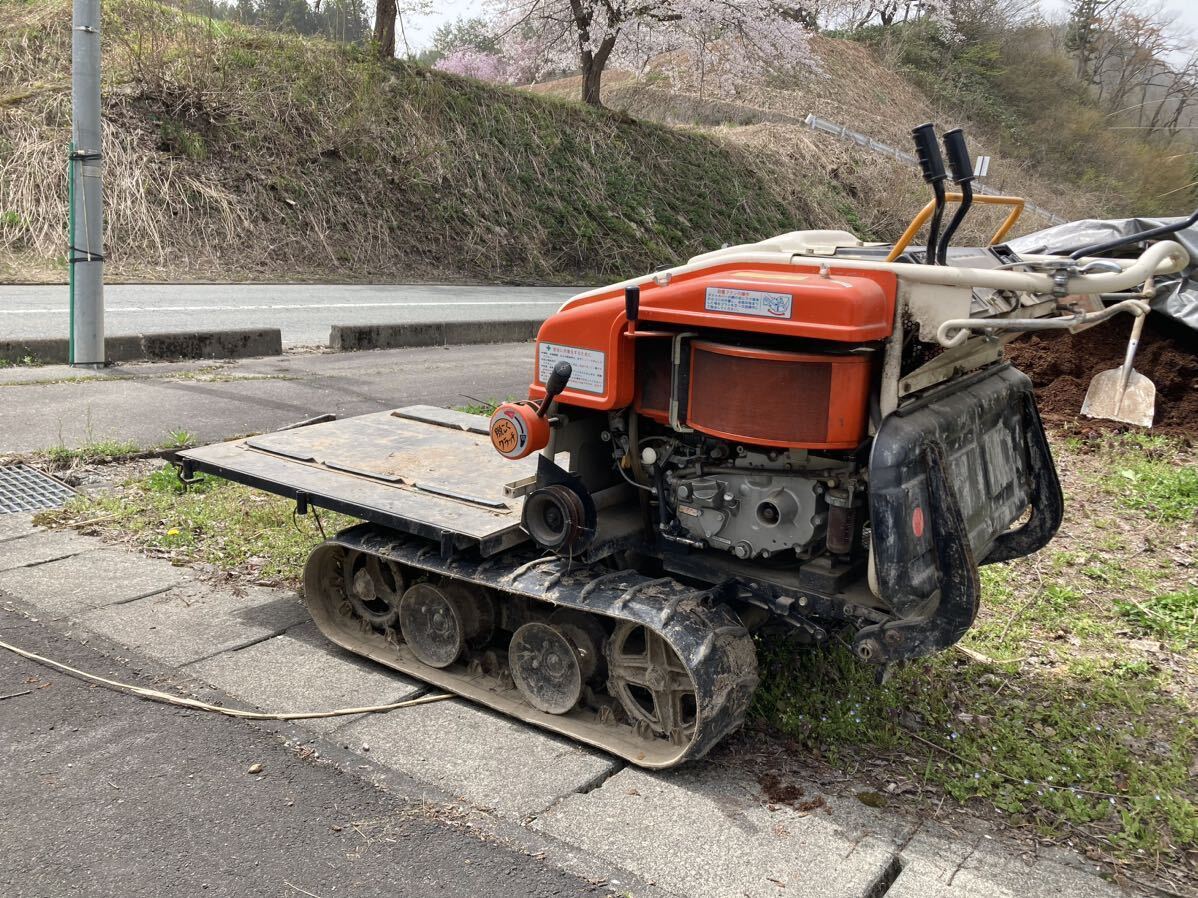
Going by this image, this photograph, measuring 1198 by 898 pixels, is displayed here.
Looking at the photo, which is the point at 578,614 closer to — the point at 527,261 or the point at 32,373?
the point at 32,373

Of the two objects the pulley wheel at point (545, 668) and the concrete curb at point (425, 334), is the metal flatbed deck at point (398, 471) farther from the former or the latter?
the concrete curb at point (425, 334)

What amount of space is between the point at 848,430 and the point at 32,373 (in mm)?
8381

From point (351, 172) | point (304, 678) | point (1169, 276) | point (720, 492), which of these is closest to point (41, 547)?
point (304, 678)

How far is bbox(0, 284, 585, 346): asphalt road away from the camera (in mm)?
12156

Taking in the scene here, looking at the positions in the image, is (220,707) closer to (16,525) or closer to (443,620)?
(443,620)

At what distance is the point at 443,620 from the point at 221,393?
5.35 meters

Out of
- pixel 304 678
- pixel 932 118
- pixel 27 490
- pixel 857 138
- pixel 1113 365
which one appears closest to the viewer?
pixel 304 678

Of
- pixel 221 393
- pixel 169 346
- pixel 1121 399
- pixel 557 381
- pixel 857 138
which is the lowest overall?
pixel 221 393

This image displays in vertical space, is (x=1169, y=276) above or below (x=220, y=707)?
above

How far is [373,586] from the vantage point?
4488 millimetres

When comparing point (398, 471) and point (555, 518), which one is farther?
point (398, 471)

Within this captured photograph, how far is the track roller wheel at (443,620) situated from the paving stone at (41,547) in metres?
2.07

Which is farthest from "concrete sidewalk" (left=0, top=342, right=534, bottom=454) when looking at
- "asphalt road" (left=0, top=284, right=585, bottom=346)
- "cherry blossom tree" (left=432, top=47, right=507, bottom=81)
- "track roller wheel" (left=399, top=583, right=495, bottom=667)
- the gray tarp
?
"cherry blossom tree" (left=432, top=47, right=507, bottom=81)

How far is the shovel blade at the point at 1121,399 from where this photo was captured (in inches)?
348
